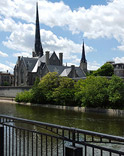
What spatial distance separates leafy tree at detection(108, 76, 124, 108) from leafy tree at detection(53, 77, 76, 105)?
7355mm

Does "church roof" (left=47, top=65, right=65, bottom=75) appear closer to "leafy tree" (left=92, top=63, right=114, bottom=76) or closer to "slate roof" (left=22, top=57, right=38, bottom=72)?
"leafy tree" (left=92, top=63, right=114, bottom=76)

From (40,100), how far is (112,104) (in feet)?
47.7

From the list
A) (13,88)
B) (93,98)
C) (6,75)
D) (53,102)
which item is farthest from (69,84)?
(6,75)

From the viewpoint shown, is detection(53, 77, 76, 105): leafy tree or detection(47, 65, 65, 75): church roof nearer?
detection(53, 77, 76, 105): leafy tree

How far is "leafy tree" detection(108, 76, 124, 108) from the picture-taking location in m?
26.9

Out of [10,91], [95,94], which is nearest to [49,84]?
[95,94]

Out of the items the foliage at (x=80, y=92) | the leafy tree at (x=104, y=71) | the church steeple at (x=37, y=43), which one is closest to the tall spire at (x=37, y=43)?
the church steeple at (x=37, y=43)

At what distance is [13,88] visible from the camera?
171 ft

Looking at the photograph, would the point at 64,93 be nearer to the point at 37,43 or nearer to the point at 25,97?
the point at 25,97

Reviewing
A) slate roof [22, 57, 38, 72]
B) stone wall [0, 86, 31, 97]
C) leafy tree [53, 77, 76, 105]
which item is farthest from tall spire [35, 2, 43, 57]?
leafy tree [53, 77, 76, 105]

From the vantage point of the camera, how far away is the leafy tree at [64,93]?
3384 cm

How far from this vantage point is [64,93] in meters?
34.6

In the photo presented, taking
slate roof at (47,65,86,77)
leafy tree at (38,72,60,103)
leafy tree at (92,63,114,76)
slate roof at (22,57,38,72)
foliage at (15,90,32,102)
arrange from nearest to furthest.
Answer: leafy tree at (38,72,60,103) < foliage at (15,90,32,102) < slate roof at (47,65,86,77) < leafy tree at (92,63,114,76) < slate roof at (22,57,38,72)

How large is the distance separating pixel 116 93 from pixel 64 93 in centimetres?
978
